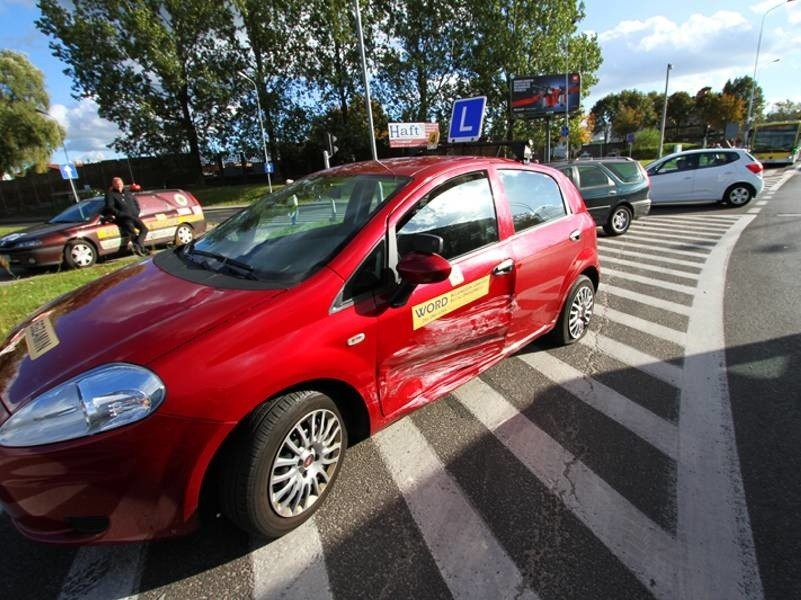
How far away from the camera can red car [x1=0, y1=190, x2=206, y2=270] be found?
883 cm

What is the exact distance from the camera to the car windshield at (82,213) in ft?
31.6

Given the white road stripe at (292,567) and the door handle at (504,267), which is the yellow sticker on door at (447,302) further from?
the white road stripe at (292,567)

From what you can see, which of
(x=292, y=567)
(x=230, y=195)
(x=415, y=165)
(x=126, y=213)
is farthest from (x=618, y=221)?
(x=230, y=195)

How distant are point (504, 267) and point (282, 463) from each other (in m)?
1.82

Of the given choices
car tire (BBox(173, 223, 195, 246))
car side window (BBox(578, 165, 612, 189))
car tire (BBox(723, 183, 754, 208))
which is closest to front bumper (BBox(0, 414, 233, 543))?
car side window (BBox(578, 165, 612, 189))

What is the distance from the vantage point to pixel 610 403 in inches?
126

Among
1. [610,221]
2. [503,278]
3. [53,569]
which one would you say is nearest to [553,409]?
[503,278]

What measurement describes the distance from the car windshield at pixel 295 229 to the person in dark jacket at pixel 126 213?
7545 millimetres

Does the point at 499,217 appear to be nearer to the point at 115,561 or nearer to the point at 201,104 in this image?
the point at 115,561

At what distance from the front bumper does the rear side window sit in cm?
983

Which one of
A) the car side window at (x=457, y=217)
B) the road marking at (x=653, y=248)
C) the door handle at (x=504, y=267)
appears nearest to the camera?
the car side window at (x=457, y=217)

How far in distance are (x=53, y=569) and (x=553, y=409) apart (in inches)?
115

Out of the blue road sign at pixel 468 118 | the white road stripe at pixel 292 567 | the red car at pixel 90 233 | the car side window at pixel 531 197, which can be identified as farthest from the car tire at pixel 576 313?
the blue road sign at pixel 468 118

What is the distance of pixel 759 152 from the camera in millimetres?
27797
